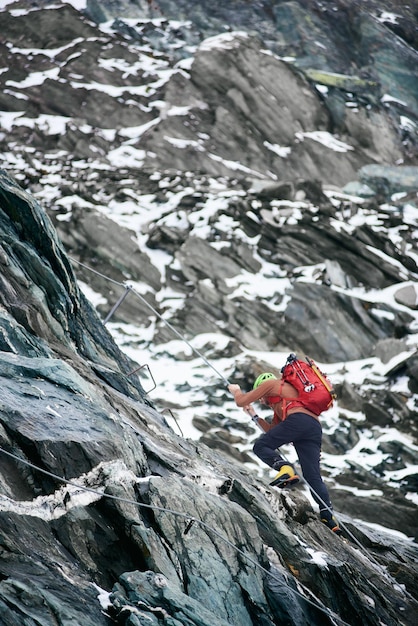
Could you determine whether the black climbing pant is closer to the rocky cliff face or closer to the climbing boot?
the climbing boot

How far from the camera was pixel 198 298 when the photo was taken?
80.8 feet

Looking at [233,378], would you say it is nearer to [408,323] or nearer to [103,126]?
[408,323]

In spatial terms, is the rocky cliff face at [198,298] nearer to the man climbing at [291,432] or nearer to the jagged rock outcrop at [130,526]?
the jagged rock outcrop at [130,526]

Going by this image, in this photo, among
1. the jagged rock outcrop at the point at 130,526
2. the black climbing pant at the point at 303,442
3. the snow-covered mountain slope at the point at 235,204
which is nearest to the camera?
the jagged rock outcrop at the point at 130,526

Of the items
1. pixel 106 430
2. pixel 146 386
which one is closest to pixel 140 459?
pixel 106 430

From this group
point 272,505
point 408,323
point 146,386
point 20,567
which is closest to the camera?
point 20,567

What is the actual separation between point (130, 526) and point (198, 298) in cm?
2018

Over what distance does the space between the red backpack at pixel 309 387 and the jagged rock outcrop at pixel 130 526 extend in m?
0.92

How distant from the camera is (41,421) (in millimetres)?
4871

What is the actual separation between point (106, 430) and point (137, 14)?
50.7 meters

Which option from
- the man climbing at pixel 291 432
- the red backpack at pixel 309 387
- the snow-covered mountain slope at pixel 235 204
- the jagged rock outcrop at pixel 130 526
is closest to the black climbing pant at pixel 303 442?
the man climbing at pixel 291 432

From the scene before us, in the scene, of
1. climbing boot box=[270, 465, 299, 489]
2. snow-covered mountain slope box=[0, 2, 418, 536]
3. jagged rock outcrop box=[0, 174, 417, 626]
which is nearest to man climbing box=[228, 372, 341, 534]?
climbing boot box=[270, 465, 299, 489]

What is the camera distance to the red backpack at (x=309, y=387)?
6.58 metres

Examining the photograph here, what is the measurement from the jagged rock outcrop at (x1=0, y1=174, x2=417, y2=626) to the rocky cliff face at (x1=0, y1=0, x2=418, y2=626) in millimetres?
20
